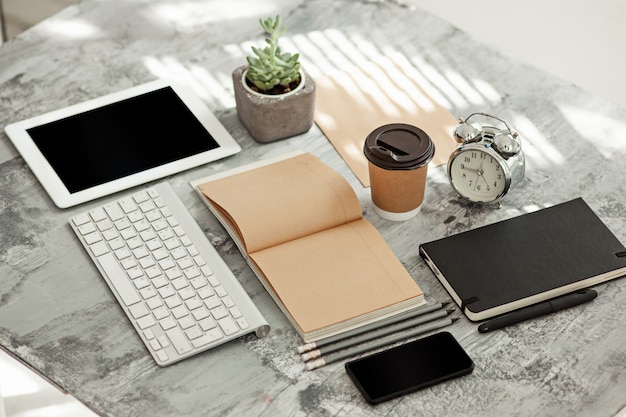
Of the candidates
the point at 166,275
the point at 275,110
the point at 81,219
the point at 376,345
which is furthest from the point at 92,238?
the point at 376,345

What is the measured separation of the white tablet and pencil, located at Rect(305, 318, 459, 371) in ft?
→ 1.51

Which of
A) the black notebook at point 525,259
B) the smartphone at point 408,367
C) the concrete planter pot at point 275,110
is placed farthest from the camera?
the concrete planter pot at point 275,110

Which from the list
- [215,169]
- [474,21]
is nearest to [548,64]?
[474,21]

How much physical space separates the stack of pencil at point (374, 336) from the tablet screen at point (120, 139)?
471mm

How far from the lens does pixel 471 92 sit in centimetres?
167

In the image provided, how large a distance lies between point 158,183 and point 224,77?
31 centimetres

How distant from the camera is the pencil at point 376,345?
47.7 inches

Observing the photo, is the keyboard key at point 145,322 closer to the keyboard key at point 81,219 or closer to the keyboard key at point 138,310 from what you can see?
the keyboard key at point 138,310

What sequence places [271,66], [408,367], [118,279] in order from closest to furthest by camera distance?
[408,367]
[118,279]
[271,66]

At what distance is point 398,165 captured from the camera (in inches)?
53.2

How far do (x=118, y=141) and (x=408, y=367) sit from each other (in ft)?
2.19

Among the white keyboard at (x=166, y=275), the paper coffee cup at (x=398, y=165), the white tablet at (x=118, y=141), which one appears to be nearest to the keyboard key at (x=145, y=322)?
the white keyboard at (x=166, y=275)

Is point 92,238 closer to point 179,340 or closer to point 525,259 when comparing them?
point 179,340

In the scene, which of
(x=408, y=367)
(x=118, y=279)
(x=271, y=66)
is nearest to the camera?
(x=408, y=367)
